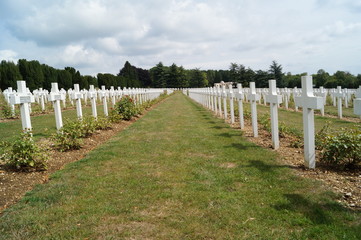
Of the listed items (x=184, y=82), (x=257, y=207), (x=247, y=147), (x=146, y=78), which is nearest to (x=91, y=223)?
(x=257, y=207)

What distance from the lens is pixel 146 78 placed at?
9788 centimetres

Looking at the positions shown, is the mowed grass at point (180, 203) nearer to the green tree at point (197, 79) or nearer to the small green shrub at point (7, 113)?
the small green shrub at point (7, 113)

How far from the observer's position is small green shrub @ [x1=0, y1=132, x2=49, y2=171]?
16.3ft

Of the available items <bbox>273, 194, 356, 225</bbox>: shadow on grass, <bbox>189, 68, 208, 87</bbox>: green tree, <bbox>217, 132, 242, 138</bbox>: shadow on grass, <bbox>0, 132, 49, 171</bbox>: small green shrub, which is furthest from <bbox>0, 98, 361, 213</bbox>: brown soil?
<bbox>189, 68, 208, 87</bbox>: green tree

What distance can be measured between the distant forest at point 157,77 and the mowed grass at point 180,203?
2761cm

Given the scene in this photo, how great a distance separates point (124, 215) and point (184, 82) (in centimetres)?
8843

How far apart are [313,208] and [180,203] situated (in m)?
1.58

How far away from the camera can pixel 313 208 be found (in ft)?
11.0

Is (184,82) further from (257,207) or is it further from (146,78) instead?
(257,207)

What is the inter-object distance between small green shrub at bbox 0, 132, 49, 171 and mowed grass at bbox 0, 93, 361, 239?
0.49 m

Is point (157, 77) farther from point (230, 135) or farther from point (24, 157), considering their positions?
point (24, 157)

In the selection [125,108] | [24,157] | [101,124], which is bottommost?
[24,157]

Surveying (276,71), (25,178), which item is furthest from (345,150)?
(276,71)

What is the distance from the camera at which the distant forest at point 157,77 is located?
29719mm
